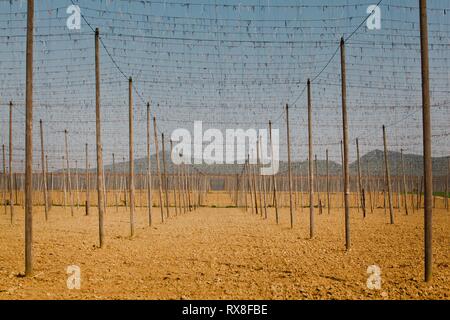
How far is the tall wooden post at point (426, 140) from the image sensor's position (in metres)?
10.4

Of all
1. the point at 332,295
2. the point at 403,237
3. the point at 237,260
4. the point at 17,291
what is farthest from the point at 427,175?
the point at 403,237

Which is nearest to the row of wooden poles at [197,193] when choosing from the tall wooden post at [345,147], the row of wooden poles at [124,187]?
the row of wooden poles at [124,187]

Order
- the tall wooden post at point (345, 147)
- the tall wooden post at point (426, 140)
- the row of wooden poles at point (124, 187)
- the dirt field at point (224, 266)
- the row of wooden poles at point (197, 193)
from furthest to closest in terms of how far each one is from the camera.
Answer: the row of wooden poles at point (197, 193)
the row of wooden poles at point (124, 187)
the tall wooden post at point (345, 147)
the tall wooden post at point (426, 140)
the dirt field at point (224, 266)

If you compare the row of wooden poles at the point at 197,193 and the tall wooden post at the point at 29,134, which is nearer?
the tall wooden post at the point at 29,134

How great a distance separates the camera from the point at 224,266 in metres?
12.7

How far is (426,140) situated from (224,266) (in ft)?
18.8

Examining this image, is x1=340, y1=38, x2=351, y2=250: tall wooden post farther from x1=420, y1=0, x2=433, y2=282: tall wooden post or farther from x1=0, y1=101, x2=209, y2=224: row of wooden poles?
x1=0, y1=101, x2=209, y2=224: row of wooden poles

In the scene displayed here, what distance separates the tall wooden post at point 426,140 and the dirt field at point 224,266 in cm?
69

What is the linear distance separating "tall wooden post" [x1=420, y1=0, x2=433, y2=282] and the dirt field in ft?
2.25

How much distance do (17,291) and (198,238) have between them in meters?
11.1

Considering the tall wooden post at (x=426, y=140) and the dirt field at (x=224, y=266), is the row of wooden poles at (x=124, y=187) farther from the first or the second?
the tall wooden post at (x=426, y=140)

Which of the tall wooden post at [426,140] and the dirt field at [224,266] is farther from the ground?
the tall wooden post at [426,140]

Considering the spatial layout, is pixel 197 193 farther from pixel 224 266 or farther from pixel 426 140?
pixel 426 140

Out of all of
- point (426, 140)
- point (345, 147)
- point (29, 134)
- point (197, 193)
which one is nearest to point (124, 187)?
point (197, 193)
